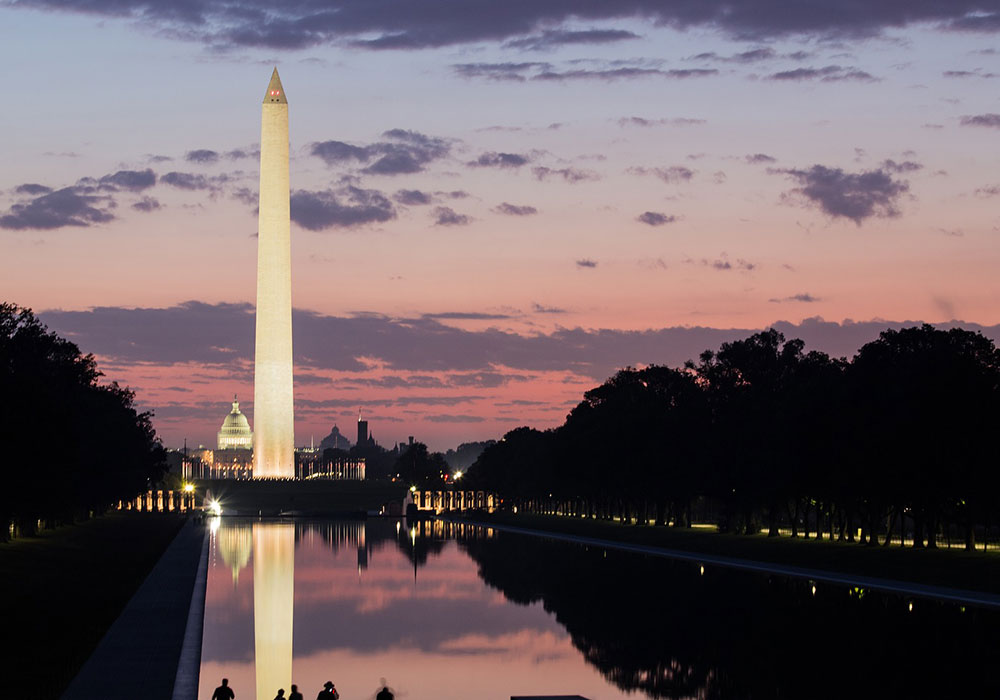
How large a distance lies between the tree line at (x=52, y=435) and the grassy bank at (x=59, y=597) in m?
2.32

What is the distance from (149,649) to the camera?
32312mm

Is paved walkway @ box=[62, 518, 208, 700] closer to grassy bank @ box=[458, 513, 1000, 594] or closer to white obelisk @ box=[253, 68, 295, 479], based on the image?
grassy bank @ box=[458, 513, 1000, 594]

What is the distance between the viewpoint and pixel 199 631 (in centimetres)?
3675

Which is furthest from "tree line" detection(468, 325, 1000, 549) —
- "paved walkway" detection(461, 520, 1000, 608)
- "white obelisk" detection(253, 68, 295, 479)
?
"white obelisk" detection(253, 68, 295, 479)

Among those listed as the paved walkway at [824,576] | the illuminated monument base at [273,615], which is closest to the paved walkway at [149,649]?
the illuminated monument base at [273,615]

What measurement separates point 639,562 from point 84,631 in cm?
3802

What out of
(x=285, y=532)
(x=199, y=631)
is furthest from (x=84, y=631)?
(x=285, y=532)

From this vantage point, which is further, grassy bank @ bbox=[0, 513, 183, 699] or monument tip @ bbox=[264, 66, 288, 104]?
monument tip @ bbox=[264, 66, 288, 104]

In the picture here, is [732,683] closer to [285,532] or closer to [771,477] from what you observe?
[771,477]

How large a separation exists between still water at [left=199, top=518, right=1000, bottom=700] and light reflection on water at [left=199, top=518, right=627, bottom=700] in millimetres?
76

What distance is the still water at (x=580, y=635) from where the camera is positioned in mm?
30172

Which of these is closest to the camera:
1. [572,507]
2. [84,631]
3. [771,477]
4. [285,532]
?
[84,631]

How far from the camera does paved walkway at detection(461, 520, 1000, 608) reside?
4678cm

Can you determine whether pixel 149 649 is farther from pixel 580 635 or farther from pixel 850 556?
pixel 850 556
